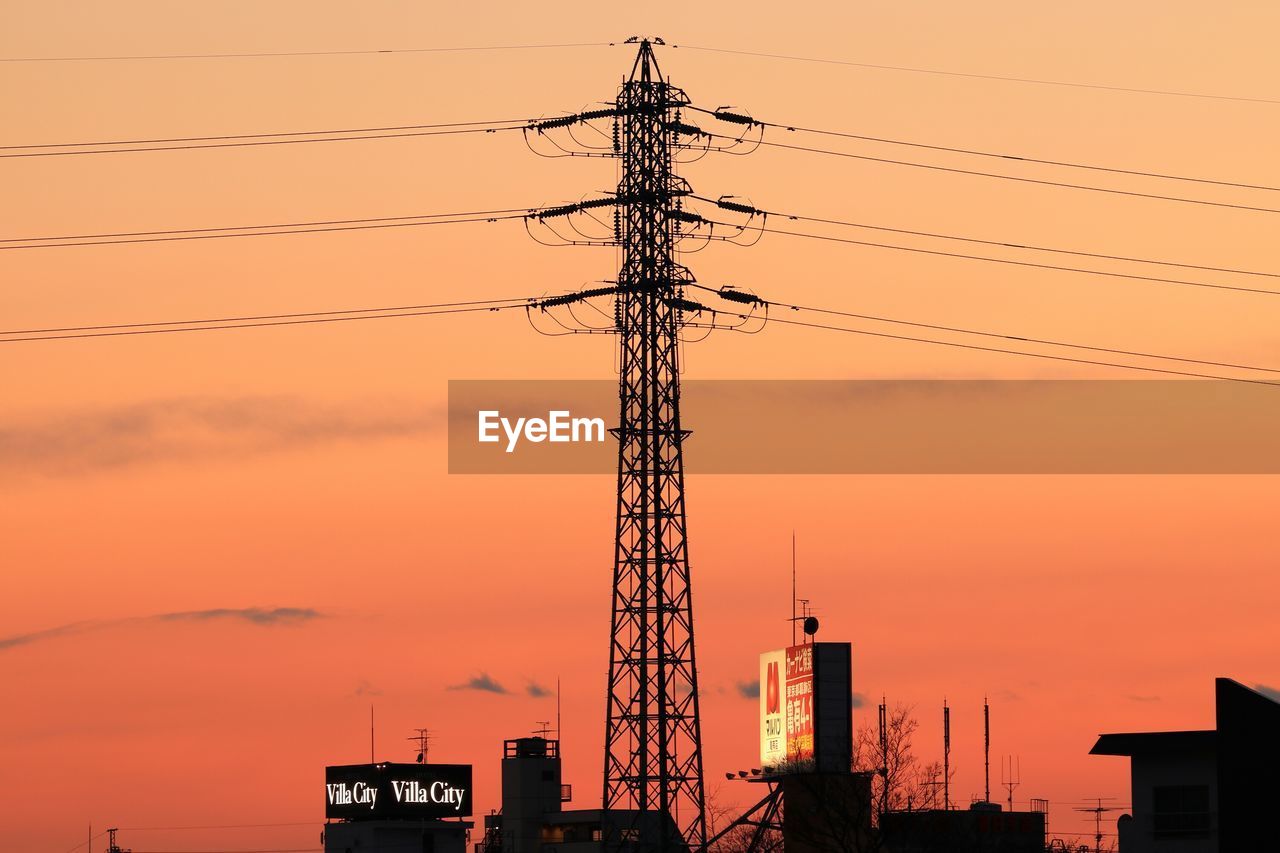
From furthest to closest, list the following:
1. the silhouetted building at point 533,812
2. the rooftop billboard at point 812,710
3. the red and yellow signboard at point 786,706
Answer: the silhouetted building at point 533,812 < the red and yellow signboard at point 786,706 < the rooftop billboard at point 812,710

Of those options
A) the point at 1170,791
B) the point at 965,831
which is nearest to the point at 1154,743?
the point at 1170,791

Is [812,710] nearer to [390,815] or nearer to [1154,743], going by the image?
[1154,743]

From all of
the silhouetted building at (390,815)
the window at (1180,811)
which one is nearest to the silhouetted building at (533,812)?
the silhouetted building at (390,815)

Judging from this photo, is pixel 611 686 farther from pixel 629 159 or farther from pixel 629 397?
pixel 629 159

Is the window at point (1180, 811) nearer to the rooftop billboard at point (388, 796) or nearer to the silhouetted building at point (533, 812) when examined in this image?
the silhouetted building at point (533, 812)

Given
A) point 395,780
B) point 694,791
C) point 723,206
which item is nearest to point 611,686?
point 694,791
